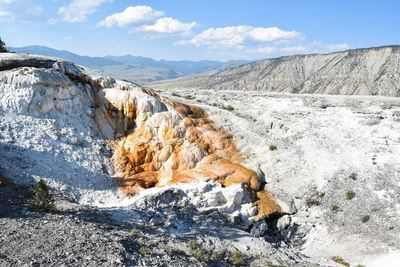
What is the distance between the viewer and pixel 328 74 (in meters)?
129

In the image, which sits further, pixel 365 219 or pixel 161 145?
pixel 161 145

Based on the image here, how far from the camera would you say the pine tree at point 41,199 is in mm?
14288

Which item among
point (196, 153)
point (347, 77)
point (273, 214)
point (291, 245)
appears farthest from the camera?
point (347, 77)

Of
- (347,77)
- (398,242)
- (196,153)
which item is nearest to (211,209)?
(196,153)

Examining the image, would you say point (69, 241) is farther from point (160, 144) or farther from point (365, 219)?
point (365, 219)

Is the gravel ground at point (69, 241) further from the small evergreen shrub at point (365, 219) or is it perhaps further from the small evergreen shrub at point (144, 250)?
the small evergreen shrub at point (365, 219)

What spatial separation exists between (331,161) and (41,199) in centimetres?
2201

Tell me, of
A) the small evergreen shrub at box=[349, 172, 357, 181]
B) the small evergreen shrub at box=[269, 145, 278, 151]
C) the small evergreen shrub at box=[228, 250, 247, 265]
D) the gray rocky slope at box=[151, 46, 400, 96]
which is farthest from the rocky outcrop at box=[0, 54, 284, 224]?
the gray rocky slope at box=[151, 46, 400, 96]

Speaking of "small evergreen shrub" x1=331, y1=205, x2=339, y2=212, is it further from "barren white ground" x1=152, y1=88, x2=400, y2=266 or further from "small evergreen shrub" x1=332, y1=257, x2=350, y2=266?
"small evergreen shrub" x1=332, y1=257, x2=350, y2=266

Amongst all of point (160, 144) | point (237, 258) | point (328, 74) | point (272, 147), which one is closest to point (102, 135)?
point (160, 144)

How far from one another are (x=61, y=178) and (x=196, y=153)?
10.7 metres

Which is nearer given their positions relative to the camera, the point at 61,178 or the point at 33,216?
the point at 33,216

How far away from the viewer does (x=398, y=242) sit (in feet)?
58.6

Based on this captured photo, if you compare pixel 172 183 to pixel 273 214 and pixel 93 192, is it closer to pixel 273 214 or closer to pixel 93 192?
pixel 93 192
